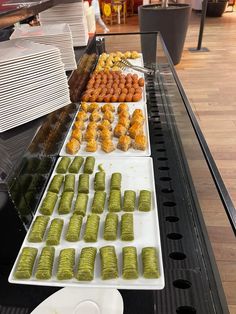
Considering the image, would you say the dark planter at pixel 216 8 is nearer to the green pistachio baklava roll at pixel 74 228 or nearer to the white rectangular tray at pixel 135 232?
the white rectangular tray at pixel 135 232

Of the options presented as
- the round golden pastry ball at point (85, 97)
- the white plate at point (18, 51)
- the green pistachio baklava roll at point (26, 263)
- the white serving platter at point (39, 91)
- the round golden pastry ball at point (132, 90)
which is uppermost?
the white plate at point (18, 51)

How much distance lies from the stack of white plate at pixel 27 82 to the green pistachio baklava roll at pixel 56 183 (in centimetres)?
24

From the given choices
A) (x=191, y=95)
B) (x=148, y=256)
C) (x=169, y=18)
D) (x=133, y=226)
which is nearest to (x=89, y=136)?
(x=133, y=226)

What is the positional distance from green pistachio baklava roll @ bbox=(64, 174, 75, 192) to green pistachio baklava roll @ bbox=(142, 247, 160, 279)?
1.24 feet

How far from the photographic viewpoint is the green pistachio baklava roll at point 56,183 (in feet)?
3.47

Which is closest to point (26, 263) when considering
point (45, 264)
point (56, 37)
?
point (45, 264)

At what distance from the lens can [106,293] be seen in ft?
2.42

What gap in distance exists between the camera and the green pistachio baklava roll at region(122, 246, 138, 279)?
76 centimetres

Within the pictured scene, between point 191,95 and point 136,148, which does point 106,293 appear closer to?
point 136,148

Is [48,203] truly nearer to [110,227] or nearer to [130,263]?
[110,227]

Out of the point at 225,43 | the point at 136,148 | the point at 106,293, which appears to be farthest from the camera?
the point at 225,43

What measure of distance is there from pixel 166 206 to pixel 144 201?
0.41 feet

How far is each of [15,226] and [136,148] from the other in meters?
0.65

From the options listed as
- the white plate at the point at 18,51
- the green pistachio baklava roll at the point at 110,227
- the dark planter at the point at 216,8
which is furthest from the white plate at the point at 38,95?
the dark planter at the point at 216,8
